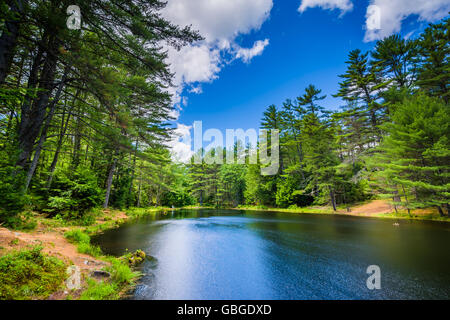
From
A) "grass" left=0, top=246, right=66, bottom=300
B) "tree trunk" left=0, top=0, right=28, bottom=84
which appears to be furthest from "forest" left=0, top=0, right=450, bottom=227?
"grass" left=0, top=246, right=66, bottom=300

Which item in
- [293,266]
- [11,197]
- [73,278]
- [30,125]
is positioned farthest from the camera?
[30,125]

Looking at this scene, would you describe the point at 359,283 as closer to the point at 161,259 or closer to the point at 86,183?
the point at 161,259

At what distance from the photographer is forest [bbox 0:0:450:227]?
197 inches

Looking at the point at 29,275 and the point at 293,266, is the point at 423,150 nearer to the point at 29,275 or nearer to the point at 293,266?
the point at 293,266

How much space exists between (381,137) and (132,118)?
23.0 meters

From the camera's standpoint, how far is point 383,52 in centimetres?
1861

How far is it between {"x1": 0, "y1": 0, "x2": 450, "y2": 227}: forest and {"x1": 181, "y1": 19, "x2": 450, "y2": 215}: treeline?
0.12 m

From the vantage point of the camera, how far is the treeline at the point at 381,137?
1170cm

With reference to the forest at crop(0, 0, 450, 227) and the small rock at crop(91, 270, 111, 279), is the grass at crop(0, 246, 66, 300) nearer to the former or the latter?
the small rock at crop(91, 270, 111, 279)

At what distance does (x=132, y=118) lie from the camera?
7.79 meters

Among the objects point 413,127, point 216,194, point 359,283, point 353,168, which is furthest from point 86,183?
point 216,194

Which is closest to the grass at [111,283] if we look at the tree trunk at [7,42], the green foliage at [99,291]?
the green foliage at [99,291]

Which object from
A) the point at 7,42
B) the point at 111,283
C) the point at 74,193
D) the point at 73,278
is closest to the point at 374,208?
the point at 111,283

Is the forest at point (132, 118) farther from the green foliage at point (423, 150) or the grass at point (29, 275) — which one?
the grass at point (29, 275)
